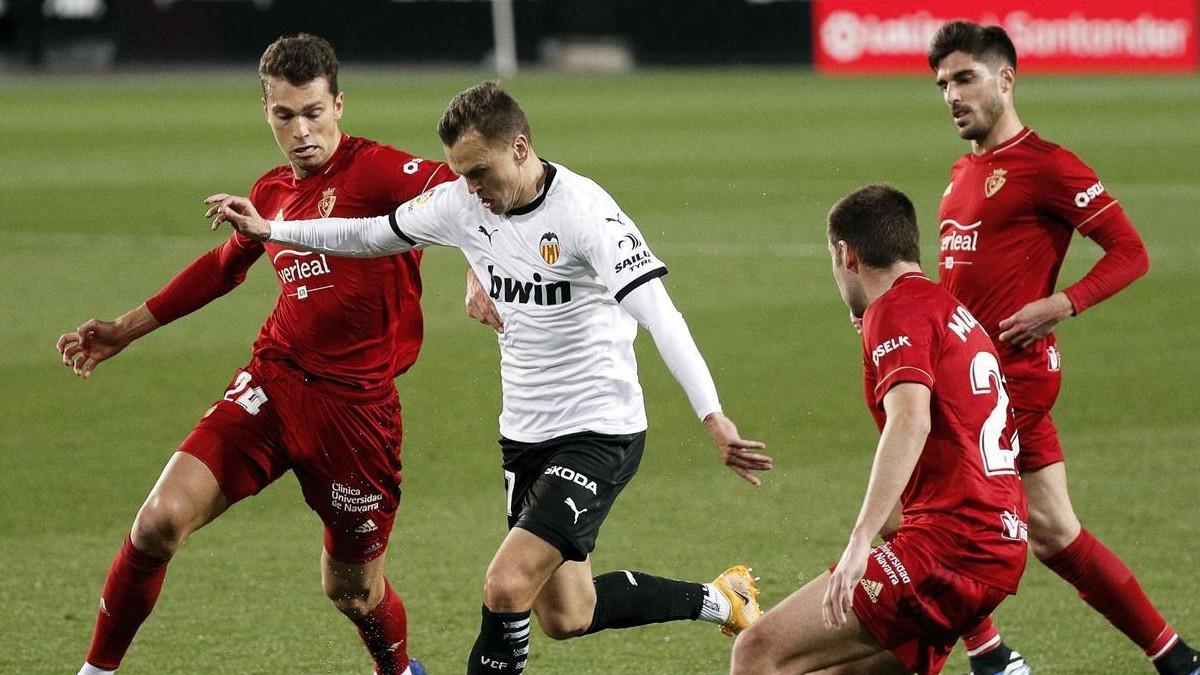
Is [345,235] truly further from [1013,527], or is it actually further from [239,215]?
[1013,527]

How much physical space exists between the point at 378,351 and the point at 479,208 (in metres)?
0.66

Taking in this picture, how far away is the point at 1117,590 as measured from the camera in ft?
18.0

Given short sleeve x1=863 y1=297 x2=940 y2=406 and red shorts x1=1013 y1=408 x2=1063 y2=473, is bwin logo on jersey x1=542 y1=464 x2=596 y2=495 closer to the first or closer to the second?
short sleeve x1=863 y1=297 x2=940 y2=406

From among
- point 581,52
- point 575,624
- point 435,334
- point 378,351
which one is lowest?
point 581,52

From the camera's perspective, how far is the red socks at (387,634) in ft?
18.3

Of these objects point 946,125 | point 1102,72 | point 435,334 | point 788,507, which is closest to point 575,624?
point 788,507

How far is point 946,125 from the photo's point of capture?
2528 cm

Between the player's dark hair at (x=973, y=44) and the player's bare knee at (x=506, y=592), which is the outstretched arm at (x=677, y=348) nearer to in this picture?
the player's bare knee at (x=506, y=592)

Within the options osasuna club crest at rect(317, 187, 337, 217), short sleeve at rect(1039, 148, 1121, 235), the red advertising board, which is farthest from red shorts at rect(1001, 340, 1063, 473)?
the red advertising board

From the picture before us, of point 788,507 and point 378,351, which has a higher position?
point 378,351

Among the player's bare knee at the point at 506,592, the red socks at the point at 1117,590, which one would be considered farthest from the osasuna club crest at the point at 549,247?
the red socks at the point at 1117,590

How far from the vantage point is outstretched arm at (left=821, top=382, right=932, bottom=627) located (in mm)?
4117

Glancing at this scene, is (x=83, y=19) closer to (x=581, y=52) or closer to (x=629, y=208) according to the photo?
(x=581, y=52)

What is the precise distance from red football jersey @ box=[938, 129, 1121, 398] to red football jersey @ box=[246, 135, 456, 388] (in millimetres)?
1688
